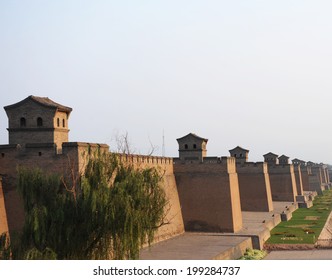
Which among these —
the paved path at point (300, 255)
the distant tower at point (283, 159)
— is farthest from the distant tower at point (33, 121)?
the distant tower at point (283, 159)

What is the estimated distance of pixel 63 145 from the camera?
14.7 metres

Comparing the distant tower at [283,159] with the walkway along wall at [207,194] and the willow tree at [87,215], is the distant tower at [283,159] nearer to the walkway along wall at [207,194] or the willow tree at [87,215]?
the walkway along wall at [207,194]

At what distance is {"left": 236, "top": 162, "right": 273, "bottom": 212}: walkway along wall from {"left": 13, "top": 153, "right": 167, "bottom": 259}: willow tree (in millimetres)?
21816

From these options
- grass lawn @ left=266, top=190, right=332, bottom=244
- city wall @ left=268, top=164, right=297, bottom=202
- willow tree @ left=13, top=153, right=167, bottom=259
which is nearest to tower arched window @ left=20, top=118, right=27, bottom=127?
willow tree @ left=13, top=153, right=167, bottom=259

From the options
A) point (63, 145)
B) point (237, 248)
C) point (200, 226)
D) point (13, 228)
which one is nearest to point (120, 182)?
point (63, 145)

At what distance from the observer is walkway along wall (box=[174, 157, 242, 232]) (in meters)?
23.6

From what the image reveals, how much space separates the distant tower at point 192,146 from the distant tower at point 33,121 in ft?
36.0

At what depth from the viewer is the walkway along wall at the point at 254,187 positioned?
109 feet

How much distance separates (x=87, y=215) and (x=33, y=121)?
5.72 m

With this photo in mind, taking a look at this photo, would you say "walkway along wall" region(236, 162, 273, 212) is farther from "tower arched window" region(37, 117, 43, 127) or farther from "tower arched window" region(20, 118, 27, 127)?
"tower arched window" region(20, 118, 27, 127)

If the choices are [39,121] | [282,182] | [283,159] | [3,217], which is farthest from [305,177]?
[3,217]

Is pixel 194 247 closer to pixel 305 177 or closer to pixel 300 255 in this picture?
pixel 300 255

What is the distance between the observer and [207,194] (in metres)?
24.0

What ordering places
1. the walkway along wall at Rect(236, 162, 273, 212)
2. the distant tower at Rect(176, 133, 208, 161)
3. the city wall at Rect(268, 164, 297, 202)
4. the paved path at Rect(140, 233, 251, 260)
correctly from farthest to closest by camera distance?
the city wall at Rect(268, 164, 297, 202) < the walkway along wall at Rect(236, 162, 273, 212) < the distant tower at Rect(176, 133, 208, 161) < the paved path at Rect(140, 233, 251, 260)
